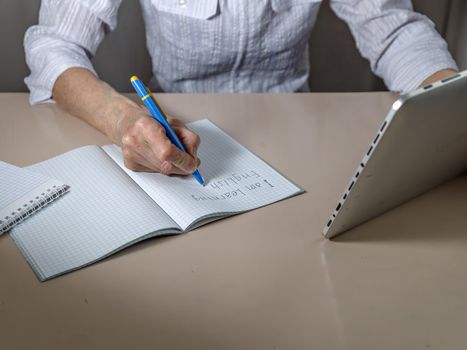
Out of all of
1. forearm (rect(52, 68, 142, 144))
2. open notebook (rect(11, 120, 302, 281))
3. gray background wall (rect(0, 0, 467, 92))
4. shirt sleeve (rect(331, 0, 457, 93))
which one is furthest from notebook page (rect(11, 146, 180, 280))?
gray background wall (rect(0, 0, 467, 92))

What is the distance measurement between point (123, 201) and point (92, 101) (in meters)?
0.30

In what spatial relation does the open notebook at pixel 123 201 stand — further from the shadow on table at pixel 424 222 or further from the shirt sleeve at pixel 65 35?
the shirt sleeve at pixel 65 35

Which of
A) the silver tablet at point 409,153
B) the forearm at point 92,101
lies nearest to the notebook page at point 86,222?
the forearm at point 92,101

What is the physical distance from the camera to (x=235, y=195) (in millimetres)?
842

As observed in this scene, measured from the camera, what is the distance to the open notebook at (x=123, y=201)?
74 centimetres

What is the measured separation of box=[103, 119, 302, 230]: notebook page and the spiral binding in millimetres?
113

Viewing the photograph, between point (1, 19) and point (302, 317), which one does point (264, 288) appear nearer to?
point (302, 317)

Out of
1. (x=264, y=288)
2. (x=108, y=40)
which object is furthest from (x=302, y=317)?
(x=108, y=40)

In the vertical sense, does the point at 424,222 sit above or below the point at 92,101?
below

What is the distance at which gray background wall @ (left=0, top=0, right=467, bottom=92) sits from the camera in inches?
59.7

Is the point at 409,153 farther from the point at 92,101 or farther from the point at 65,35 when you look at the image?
the point at 65,35

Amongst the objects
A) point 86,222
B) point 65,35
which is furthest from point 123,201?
point 65,35

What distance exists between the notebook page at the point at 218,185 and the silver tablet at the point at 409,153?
0.13 metres

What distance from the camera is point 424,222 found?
0.80 meters
